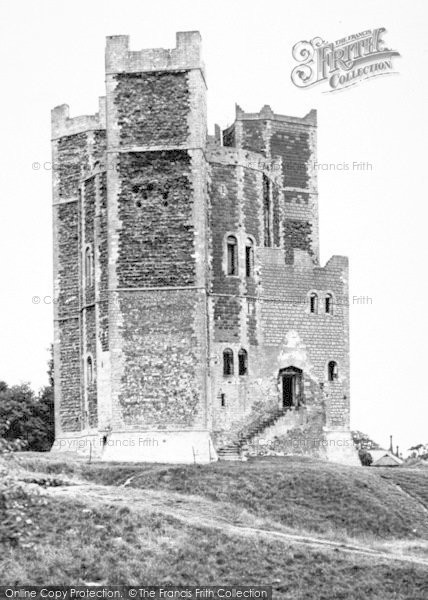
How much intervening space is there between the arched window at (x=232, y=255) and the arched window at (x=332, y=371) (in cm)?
594

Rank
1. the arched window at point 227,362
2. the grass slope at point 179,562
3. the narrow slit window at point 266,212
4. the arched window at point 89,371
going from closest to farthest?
the grass slope at point 179,562 → the arched window at point 227,362 → the arched window at point 89,371 → the narrow slit window at point 266,212

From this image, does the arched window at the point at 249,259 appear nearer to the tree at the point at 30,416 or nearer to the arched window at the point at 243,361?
the arched window at the point at 243,361

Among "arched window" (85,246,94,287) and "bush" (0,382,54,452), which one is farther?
"bush" (0,382,54,452)

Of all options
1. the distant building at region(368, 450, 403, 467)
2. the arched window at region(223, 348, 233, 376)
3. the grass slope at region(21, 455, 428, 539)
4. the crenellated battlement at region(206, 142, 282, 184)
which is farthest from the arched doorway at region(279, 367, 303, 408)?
the distant building at region(368, 450, 403, 467)

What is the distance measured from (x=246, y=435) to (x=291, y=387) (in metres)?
3.67

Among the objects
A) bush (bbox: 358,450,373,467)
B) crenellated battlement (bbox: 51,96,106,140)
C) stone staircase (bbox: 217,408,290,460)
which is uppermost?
crenellated battlement (bbox: 51,96,106,140)

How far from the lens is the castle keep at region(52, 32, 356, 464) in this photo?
192ft

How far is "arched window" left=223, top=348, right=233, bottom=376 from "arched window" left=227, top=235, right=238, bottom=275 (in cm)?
317

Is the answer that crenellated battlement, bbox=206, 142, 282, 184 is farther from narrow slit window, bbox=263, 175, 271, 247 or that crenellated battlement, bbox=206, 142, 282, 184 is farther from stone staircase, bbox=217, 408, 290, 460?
stone staircase, bbox=217, 408, 290, 460

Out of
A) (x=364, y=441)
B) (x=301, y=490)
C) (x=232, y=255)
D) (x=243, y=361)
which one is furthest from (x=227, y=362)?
(x=364, y=441)

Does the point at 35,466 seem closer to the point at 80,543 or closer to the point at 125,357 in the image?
the point at 125,357

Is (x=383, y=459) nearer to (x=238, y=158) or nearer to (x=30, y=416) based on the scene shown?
(x=30, y=416)

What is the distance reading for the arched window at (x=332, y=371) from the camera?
64287 mm

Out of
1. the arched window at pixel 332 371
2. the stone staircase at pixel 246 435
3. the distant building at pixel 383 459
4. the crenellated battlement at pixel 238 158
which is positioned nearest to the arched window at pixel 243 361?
the stone staircase at pixel 246 435
